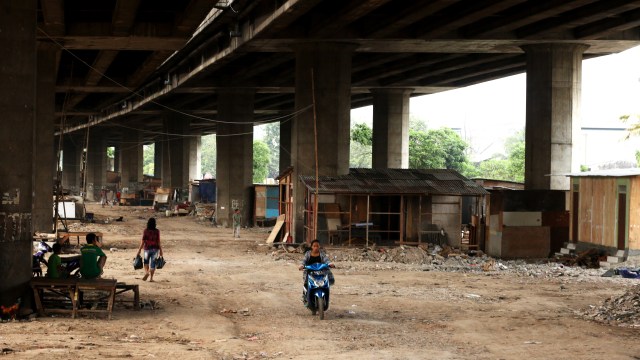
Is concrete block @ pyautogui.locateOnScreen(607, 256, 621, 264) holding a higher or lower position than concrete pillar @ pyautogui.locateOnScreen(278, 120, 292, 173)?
lower

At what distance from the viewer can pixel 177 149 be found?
7238 centimetres

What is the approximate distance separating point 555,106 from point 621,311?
20300 millimetres

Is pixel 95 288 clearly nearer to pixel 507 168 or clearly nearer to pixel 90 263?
pixel 90 263

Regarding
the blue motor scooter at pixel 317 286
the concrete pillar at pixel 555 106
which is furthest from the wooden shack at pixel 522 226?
the blue motor scooter at pixel 317 286

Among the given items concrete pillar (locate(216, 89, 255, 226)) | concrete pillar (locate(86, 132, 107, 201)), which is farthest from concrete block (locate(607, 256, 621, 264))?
concrete pillar (locate(86, 132, 107, 201))

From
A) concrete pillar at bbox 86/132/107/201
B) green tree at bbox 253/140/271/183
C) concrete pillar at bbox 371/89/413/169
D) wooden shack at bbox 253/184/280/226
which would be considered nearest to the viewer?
wooden shack at bbox 253/184/280/226

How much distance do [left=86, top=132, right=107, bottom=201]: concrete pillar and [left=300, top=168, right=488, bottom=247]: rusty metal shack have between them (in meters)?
68.2

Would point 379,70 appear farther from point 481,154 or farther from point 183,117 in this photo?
point 481,154

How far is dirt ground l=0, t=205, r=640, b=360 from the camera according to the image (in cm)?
1236

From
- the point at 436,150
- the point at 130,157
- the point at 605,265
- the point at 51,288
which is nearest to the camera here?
the point at 51,288

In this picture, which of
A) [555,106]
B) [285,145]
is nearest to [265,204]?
[285,145]

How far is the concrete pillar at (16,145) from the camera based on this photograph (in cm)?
1498

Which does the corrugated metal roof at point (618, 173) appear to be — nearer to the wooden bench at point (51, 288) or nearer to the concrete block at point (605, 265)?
the concrete block at point (605, 265)

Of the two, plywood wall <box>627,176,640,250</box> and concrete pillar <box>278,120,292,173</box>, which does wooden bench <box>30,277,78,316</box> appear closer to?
plywood wall <box>627,176,640,250</box>
